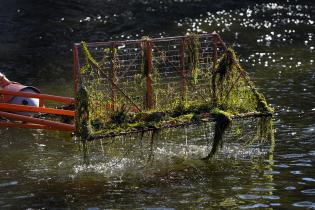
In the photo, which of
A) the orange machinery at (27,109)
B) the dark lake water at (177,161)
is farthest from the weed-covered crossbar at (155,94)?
the orange machinery at (27,109)

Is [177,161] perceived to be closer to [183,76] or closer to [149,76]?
[183,76]

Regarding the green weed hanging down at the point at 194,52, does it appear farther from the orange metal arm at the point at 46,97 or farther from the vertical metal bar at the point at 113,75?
the orange metal arm at the point at 46,97

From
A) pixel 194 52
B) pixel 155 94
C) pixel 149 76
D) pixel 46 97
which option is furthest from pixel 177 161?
pixel 46 97

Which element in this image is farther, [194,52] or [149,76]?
[194,52]

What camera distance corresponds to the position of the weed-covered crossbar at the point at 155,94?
15.4 meters

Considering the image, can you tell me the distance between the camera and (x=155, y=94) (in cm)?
1656

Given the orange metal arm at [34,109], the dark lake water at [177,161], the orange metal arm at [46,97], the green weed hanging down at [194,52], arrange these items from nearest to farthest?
the dark lake water at [177,161] < the green weed hanging down at [194,52] < the orange metal arm at [34,109] < the orange metal arm at [46,97]

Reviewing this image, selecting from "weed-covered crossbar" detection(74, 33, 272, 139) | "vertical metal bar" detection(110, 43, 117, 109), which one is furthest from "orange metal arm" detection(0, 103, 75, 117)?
"vertical metal bar" detection(110, 43, 117, 109)

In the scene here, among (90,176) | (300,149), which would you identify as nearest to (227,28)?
(300,149)

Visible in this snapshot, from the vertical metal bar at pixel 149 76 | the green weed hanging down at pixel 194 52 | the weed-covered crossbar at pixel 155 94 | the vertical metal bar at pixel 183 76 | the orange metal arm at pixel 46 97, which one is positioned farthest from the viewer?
the orange metal arm at pixel 46 97

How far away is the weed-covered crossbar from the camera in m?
15.4

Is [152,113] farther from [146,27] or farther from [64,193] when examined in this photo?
[146,27]

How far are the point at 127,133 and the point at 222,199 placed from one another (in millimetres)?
2681

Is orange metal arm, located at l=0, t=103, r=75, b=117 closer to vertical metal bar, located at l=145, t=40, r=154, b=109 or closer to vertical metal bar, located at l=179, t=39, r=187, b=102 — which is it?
vertical metal bar, located at l=145, t=40, r=154, b=109
